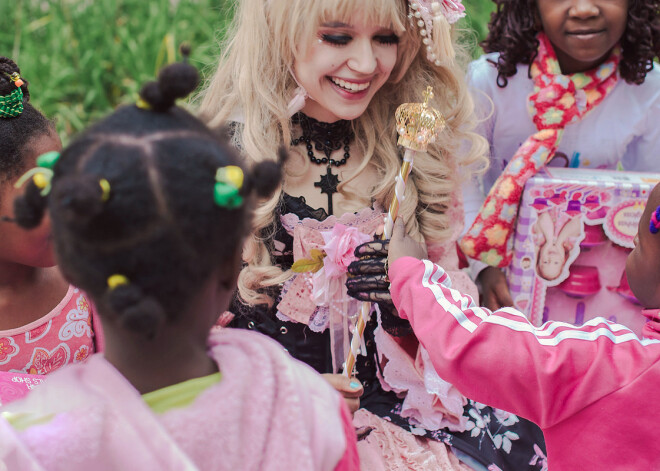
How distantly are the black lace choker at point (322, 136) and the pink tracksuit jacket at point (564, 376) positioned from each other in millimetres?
703

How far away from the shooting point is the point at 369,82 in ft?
5.92

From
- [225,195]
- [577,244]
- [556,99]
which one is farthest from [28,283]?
[556,99]

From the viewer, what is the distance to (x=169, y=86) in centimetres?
86

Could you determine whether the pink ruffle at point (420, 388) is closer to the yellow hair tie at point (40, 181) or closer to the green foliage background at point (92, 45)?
the yellow hair tie at point (40, 181)

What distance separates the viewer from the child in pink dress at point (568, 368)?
1.22 m

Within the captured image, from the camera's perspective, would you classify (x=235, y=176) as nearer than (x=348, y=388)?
Yes

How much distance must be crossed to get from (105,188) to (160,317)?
6.4 inches

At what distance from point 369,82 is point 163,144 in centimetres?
106

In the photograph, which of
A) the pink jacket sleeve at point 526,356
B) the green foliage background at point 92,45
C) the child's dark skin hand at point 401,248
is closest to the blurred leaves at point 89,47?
the green foliage background at point 92,45

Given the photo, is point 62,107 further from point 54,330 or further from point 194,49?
point 54,330

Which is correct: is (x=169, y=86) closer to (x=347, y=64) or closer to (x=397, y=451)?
(x=347, y=64)

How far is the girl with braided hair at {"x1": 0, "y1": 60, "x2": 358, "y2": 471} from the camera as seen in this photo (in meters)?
0.80

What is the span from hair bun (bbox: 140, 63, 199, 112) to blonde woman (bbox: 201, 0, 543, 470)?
0.86 m

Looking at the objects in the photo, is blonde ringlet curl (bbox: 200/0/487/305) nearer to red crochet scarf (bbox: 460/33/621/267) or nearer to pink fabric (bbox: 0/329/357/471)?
red crochet scarf (bbox: 460/33/621/267)
